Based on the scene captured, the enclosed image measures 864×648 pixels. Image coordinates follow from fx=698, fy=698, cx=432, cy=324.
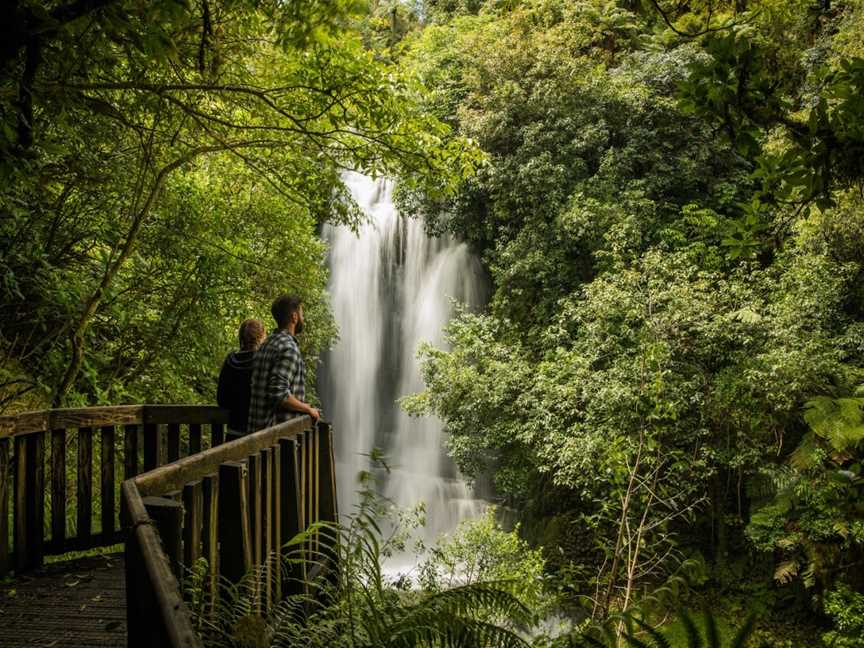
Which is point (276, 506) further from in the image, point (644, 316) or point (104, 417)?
point (644, 316)

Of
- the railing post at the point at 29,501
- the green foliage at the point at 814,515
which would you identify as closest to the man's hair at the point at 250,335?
the railing post at the point at 29,501

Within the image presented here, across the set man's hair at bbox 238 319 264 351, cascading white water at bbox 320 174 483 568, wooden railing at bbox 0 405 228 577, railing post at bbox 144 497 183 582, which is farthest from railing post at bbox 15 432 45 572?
cascading white water at bbox 320 174 483 568

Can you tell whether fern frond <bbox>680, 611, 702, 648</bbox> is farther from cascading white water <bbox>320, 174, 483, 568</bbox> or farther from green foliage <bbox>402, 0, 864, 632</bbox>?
cascading white water <bbox>320, 174, 483, 568</bbox>

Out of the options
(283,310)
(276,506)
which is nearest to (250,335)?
(283,310)

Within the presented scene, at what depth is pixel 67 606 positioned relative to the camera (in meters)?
3.88

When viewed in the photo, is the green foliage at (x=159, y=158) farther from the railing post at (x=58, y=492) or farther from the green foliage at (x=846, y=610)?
the green foliage at (x=846, y=610)

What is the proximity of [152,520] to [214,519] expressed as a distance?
107 cm

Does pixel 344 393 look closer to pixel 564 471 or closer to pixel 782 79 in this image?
pixel 564 471

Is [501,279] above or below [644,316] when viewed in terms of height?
above

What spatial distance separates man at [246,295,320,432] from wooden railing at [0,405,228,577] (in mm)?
802

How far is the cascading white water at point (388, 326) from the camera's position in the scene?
19859 mm

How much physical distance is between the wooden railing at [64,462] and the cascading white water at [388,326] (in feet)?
46.4

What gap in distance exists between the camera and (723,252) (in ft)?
49.8

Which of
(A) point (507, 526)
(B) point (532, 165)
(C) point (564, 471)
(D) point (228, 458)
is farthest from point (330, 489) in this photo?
(B) point (532, 165)
